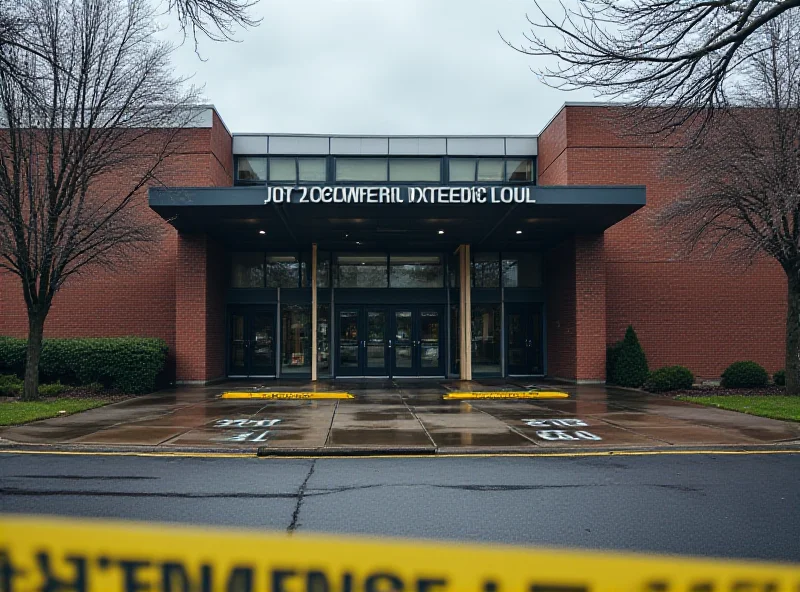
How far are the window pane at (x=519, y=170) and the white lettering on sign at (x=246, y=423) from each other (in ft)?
50.5

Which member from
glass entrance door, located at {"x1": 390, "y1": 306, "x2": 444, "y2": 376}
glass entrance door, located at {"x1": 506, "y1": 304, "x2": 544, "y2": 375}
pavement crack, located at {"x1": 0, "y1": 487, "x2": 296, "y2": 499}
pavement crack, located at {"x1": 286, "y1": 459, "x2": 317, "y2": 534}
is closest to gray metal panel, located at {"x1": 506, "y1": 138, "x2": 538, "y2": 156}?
glass entrance door, located at {"x1": 506, "y1": 304, "x2": 544, "y2": 375}

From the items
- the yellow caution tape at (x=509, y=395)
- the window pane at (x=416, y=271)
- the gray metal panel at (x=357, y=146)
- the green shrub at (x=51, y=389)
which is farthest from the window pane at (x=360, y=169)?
the green shrub at (x=51, y=389)

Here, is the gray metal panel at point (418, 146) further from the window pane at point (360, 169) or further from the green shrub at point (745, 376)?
the green shrub at point (745, 376)

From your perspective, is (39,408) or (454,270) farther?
(454,270)

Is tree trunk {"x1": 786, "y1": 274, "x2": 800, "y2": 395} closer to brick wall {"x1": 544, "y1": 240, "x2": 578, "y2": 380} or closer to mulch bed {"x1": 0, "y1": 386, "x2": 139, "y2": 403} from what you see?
brick wall {"x1": 544, "y1": 240, "x2": 578, "y2": 380}

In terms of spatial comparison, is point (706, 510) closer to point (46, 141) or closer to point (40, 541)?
point (40, 541)

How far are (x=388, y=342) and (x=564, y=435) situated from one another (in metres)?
13.2

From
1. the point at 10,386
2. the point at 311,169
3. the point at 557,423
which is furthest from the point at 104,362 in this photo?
the point at 557,423

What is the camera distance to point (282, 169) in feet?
78.4

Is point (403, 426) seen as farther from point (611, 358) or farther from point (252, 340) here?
point (252, 340)

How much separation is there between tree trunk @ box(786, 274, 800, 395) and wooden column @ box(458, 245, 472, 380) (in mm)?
9569

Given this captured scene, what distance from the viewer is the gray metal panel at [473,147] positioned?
24.3m

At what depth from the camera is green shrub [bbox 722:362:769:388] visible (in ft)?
58.4

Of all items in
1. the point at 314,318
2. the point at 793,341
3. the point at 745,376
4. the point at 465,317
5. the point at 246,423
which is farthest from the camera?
the point at 465,317
